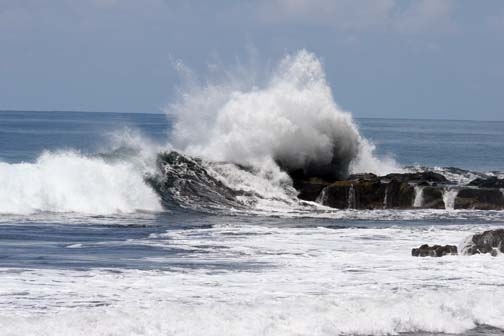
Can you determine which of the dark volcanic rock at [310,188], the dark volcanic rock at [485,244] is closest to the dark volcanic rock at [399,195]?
the dark volcanic rock at [310,188]

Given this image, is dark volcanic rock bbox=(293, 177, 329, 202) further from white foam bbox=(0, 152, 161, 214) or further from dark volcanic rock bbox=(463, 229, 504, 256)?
dark volcanic rock bbox=(463, 229, 504, 256)

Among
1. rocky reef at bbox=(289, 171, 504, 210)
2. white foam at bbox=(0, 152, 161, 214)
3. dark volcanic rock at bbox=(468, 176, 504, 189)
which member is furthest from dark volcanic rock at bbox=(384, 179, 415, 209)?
white foam at bbox=(0, 152, 161, 214)

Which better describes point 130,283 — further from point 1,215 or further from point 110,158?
point 110,158

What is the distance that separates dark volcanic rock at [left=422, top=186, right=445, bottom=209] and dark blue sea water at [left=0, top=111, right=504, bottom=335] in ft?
2.42

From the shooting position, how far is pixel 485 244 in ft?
65.9

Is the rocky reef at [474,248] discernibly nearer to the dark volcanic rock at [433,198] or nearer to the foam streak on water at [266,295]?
the foam streak on water at [266,295]

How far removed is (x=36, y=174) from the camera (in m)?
31.2

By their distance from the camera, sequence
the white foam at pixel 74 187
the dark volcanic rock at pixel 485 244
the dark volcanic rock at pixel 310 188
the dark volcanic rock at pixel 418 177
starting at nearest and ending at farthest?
the dark volcanic rock at pixel 485 244 → the white foam at pixel 74 187 → the dark volcanic rock at pixel 310 188 → the dark volcanic rock at pixel 418 177

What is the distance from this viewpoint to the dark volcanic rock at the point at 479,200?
31.2 m

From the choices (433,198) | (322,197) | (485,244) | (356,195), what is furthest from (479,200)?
(485,244)

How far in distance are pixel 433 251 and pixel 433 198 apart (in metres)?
11.7

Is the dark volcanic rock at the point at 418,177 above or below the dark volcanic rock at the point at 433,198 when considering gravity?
above

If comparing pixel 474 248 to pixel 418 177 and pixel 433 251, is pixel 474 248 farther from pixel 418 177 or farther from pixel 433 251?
pixel 418 177

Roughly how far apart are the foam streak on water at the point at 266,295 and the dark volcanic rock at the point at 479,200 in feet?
34.7
